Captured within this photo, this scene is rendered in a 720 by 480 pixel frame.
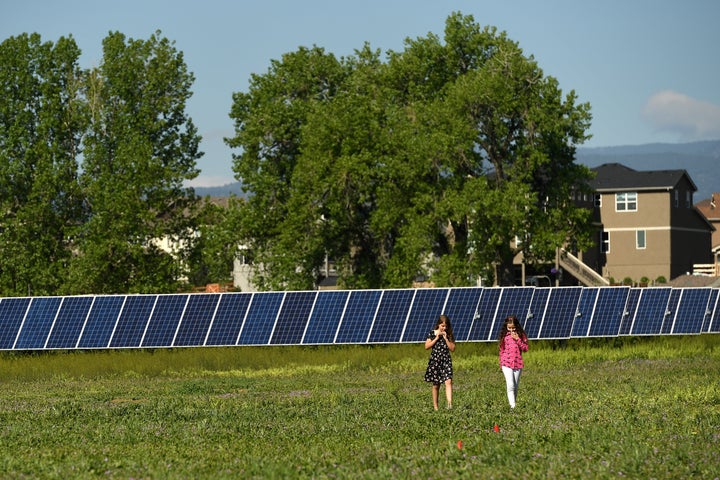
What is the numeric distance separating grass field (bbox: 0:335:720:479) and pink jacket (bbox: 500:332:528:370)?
0.83 meters

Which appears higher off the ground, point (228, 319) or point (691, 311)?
point (228, 319)

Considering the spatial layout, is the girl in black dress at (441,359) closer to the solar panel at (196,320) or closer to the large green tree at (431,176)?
the solar panel at (196,320)

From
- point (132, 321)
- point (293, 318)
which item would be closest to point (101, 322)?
point (132, 321)

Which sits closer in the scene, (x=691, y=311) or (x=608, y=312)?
(x=608, y=312)

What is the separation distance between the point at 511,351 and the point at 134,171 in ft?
154

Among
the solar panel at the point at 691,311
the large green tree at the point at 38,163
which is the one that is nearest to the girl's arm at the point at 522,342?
the solar panel at the point at 691,311

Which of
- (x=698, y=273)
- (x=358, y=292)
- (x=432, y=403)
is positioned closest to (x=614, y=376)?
(x=432, y=403)

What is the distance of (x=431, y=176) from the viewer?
70.2 meters

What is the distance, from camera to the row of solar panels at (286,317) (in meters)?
42.4

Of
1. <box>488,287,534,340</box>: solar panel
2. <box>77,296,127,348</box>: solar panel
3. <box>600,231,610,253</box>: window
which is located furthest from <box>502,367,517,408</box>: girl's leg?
<box>600,231,610,253</box>: window

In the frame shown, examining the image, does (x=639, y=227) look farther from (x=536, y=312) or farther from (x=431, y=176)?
(x=536, y=312)

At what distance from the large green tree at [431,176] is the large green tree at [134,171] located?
532 cm

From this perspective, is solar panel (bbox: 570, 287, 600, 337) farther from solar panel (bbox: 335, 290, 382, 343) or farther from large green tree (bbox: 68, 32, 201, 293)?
large green tree (bbox: 68, 32, 201, 293)

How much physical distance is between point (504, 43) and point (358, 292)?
3141 centimetres
